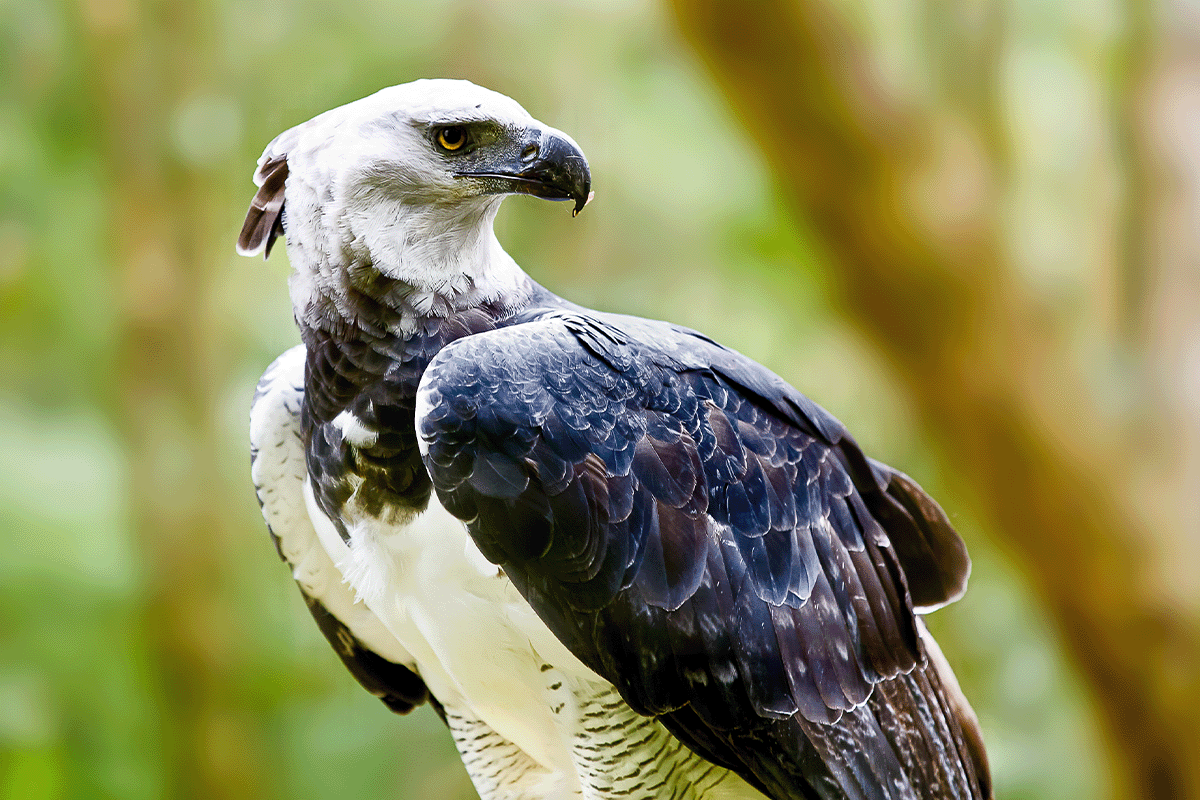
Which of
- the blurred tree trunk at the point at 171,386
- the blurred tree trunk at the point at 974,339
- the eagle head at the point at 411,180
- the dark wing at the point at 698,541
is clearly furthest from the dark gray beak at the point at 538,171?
the blurred tree trunk at the point at 171,386

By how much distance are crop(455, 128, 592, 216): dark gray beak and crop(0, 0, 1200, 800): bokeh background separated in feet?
6.31

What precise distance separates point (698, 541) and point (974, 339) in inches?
87.5

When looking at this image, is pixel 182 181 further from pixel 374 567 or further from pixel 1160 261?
pixel 1160 261

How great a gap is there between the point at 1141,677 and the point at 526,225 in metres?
2.72

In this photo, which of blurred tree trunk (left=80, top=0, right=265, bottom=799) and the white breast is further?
blurred tree trunk (left=80, top=0, right=265, bottom=799)

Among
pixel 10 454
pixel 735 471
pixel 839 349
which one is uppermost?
pixel 735 471

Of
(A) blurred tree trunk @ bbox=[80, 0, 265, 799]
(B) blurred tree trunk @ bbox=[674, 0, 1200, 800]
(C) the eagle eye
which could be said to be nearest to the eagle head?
(C) the eagle eye

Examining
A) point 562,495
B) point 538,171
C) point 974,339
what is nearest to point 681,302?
point 974,339

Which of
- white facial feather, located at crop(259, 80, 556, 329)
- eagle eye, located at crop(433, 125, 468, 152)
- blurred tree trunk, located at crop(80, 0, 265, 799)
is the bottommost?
blurred tree trunk, located at crop(80, 0, 265, 799)

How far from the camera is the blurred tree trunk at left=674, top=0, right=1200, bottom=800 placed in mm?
3270

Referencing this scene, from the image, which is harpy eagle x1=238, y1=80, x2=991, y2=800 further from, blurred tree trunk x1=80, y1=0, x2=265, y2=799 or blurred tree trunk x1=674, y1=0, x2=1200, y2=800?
blurred tree trunk x1=80, y1=0, x2=265, y2=799

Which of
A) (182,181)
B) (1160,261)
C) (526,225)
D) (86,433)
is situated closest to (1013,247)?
(1160,261)

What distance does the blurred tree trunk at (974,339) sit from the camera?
10.7 ft

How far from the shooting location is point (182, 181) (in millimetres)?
4004
